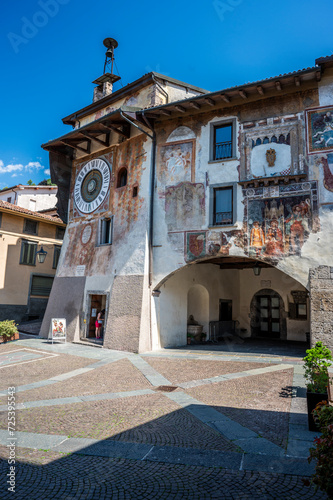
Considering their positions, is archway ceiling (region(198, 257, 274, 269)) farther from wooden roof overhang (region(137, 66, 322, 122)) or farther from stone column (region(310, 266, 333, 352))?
wooden roof overhang (region(137, 66, 322, 122))

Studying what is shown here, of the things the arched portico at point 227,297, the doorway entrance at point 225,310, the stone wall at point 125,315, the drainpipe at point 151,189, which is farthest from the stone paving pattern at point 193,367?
the doorway entrance at point 225,310

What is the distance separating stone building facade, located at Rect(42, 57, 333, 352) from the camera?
1123cm

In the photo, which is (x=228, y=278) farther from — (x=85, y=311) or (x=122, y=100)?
(x=122, y=100)

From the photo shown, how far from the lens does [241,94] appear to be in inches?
473

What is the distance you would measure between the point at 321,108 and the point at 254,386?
353 inches

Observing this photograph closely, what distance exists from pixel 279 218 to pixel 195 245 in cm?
303

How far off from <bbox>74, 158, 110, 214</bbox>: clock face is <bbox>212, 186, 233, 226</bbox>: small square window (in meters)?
5.32

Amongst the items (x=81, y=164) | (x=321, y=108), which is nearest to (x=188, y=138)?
(x=321, y=108)

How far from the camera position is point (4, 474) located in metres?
3.80

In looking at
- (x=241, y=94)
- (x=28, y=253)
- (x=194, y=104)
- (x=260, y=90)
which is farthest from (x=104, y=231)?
(x=260, y=90)

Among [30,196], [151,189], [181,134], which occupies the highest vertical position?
[30,196]

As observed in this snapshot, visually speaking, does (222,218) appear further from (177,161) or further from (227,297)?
(227,297)

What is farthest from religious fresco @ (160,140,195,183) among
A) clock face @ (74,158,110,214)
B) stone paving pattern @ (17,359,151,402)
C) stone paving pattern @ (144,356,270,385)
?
stone paving pattern @ (17,359,151,402)

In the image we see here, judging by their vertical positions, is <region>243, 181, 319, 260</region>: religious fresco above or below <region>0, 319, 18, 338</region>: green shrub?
above
